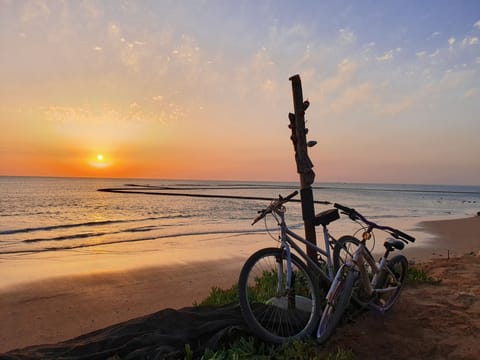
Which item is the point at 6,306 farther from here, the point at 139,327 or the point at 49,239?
the point at 49,239

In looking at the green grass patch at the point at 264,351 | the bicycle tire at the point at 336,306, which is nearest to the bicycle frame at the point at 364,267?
the bicycle tire at the point at 336,306

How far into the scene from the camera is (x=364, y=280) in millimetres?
4586

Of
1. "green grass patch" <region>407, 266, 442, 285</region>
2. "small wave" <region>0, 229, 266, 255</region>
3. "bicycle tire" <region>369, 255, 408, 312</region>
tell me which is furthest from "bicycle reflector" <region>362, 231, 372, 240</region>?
"small wave" <region>0, 229, 266, 255</region>

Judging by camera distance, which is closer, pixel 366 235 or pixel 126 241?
pixel 366 235

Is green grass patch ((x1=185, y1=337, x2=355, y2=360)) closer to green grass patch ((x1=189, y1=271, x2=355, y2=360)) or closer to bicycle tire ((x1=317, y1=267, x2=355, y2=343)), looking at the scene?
green grass patch ((x1=189, y1=271, x2=355, y2=360))

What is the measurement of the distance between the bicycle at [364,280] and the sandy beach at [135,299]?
0.26 meters

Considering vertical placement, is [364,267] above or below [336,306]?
above

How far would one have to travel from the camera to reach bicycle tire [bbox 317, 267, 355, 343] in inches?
157

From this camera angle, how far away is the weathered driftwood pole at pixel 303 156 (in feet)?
18.8

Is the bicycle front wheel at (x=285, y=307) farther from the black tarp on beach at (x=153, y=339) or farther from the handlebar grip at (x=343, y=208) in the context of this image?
the handlebar grip at (x=343, y=208)

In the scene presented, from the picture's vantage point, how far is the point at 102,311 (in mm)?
6875

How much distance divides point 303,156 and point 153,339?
362cm

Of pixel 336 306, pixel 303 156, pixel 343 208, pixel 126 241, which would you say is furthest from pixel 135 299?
pixel 126 241

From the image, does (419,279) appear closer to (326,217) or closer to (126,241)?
(326,217)
